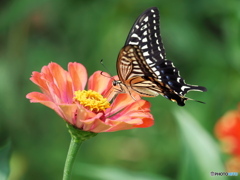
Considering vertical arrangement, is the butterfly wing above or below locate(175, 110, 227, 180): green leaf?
above

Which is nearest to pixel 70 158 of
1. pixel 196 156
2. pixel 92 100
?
pixel 92 100

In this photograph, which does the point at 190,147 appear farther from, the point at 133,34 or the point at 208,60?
the point at 208,60

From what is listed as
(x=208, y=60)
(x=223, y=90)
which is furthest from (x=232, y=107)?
(x=208, y=60)

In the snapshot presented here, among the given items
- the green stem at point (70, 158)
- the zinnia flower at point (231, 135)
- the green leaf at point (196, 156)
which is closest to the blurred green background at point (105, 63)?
the zinnia flower at point (231, 135)

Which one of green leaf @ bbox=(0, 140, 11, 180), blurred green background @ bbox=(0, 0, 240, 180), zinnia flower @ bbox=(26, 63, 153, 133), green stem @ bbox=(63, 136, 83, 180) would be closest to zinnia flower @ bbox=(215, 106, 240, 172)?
blurred green background @ bbox=(0, 0, 240, 180)

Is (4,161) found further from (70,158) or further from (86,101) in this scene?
(86,101)

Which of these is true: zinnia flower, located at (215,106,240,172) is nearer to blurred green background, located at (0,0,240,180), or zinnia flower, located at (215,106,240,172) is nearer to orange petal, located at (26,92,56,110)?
blurred green background, located at (0,0,240,180)
